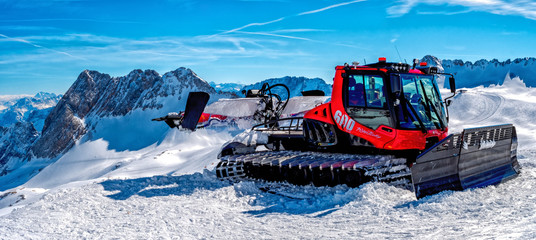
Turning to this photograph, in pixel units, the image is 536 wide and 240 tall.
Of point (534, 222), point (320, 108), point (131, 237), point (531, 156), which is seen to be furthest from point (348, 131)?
point (531, 156)

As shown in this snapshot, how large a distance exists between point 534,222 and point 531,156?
8.15 m

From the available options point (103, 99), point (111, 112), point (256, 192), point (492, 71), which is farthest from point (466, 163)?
point (103, 99)

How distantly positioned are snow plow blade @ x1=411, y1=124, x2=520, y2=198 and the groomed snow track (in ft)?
3.17

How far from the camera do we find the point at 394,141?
31.4 ft

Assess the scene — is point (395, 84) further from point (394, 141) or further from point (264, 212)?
point (264, 212)

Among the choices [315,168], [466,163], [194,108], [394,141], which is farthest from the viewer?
[194,108]

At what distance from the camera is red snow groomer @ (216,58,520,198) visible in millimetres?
8714

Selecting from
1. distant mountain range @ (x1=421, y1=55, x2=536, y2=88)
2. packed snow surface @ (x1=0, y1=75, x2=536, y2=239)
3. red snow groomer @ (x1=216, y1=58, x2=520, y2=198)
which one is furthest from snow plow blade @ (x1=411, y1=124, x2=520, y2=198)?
distant mountain range @ (x1=421, y1=55, x2=536, y2=88)

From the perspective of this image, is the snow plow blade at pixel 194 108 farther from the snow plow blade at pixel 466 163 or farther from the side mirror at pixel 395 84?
the snow plow blade at pixel 466 163

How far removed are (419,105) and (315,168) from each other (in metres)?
2.81

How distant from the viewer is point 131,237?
6.87 metres

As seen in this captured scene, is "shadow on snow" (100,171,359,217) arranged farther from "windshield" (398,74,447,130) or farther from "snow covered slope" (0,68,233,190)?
"snow covered slope" (0,68,233,190)

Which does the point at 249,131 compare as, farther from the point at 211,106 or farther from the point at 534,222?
the point at 534,222

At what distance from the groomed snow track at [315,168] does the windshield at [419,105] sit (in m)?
0.90
